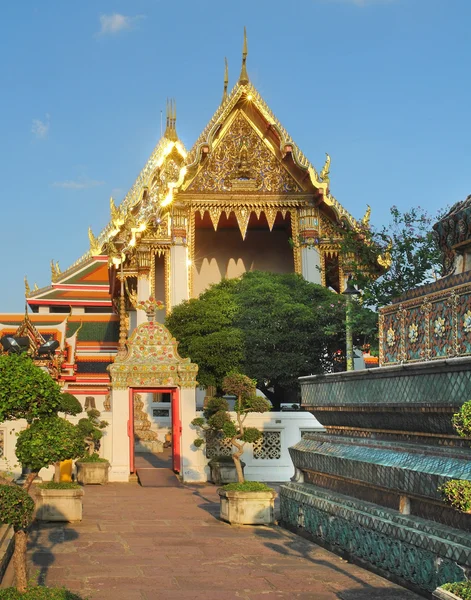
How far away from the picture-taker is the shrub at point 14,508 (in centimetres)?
497

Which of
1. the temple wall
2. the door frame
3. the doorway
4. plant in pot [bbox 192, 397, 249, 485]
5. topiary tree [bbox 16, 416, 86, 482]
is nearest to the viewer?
topiary tree [bbox 16, 416, 86, 482]

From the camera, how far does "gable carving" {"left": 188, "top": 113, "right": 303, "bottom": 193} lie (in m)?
25.5

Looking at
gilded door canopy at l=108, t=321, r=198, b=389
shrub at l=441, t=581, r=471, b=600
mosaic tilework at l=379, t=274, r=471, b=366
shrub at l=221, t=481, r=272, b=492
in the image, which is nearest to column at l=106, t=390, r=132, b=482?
gilded door canopy at l=108, t=321, r=198, b=389

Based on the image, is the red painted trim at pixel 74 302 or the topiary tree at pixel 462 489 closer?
the topiary tree at pixel 462 489

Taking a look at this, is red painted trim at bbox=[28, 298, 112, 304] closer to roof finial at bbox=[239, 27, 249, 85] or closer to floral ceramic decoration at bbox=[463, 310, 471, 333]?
roof finial at bbox=[239, 27, 249, 85]

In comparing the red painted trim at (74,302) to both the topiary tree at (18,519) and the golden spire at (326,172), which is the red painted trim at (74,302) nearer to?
the golden spire at (326,172)

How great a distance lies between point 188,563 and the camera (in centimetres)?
786

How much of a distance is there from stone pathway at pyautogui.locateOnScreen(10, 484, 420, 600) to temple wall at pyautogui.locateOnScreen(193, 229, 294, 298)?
16.6m

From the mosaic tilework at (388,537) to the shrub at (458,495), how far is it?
1.17 metres

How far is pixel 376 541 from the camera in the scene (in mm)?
6594

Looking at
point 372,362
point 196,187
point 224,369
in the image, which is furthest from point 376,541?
point 372,362

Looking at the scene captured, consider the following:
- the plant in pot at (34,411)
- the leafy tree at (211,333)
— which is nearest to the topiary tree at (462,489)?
the plant in pot at (34,411)

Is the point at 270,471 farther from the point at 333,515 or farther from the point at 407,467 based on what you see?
the point at 407,467

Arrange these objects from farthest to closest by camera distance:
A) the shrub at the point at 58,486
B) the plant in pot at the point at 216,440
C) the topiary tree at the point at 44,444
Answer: the plant in pot at the point at 216,440, the shrub at the point at 58,486, the topiary tree at the point at 44,444
